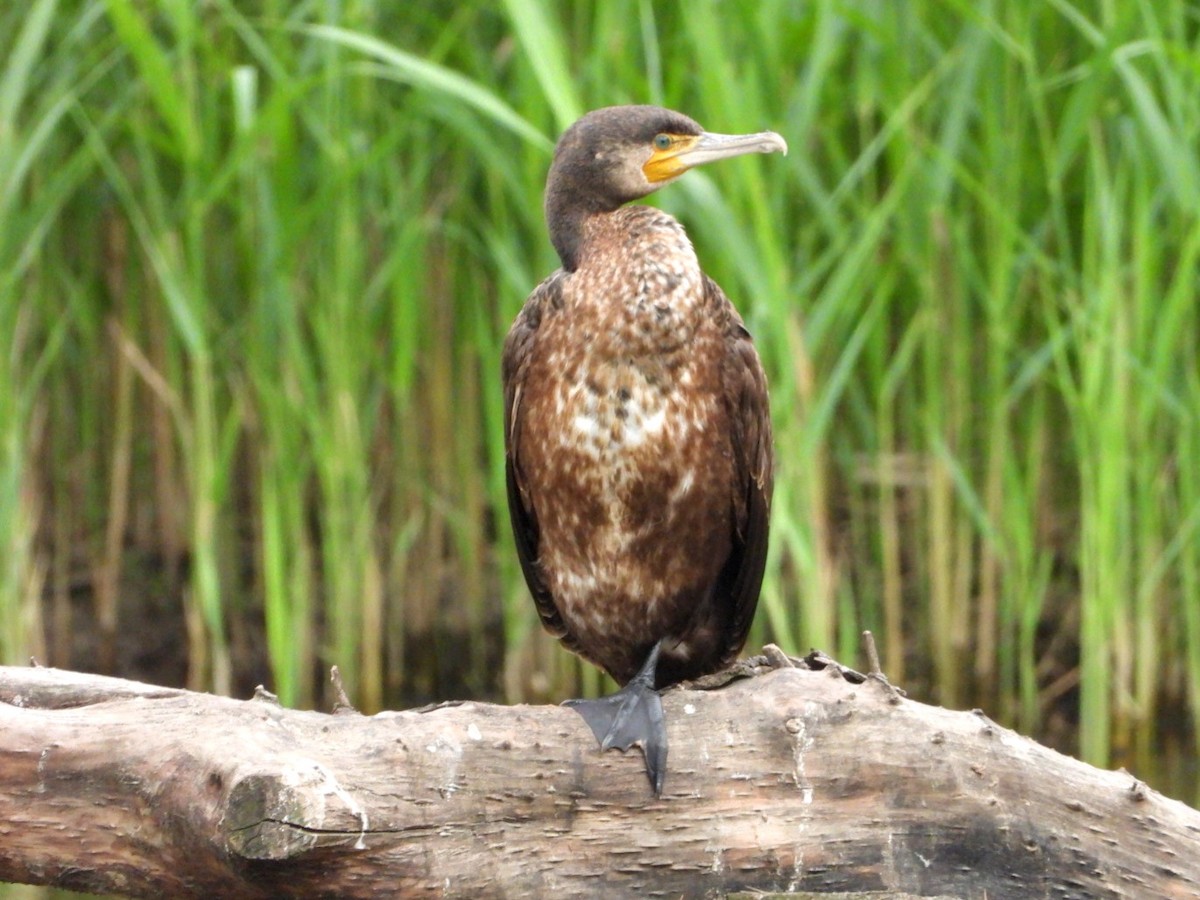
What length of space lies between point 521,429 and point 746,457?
384 mm

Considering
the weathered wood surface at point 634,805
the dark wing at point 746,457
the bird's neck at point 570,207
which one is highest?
the bird's neck at point 570,207

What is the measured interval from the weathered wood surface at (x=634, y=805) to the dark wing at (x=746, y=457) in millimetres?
530

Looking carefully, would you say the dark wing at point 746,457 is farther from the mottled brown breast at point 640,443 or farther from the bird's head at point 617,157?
the bird's head at point 617,157

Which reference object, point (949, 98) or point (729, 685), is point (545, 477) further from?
point (949, 98)

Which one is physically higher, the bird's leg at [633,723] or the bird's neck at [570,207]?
the bird's neck at [570,207]

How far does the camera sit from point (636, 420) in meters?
2.64

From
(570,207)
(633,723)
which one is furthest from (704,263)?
(633,723)

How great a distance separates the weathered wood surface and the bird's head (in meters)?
0.92

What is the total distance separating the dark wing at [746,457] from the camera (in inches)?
109

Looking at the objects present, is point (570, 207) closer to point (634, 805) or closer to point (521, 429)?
point (521, 429)

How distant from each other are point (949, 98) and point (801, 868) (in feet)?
9.65

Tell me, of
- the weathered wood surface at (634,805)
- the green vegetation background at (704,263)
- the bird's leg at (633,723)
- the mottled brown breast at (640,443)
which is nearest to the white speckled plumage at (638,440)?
the mottled brown breast at (640,443)

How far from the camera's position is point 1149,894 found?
2264 millimetres

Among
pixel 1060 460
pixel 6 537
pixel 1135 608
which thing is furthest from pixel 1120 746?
pixel 6 537
